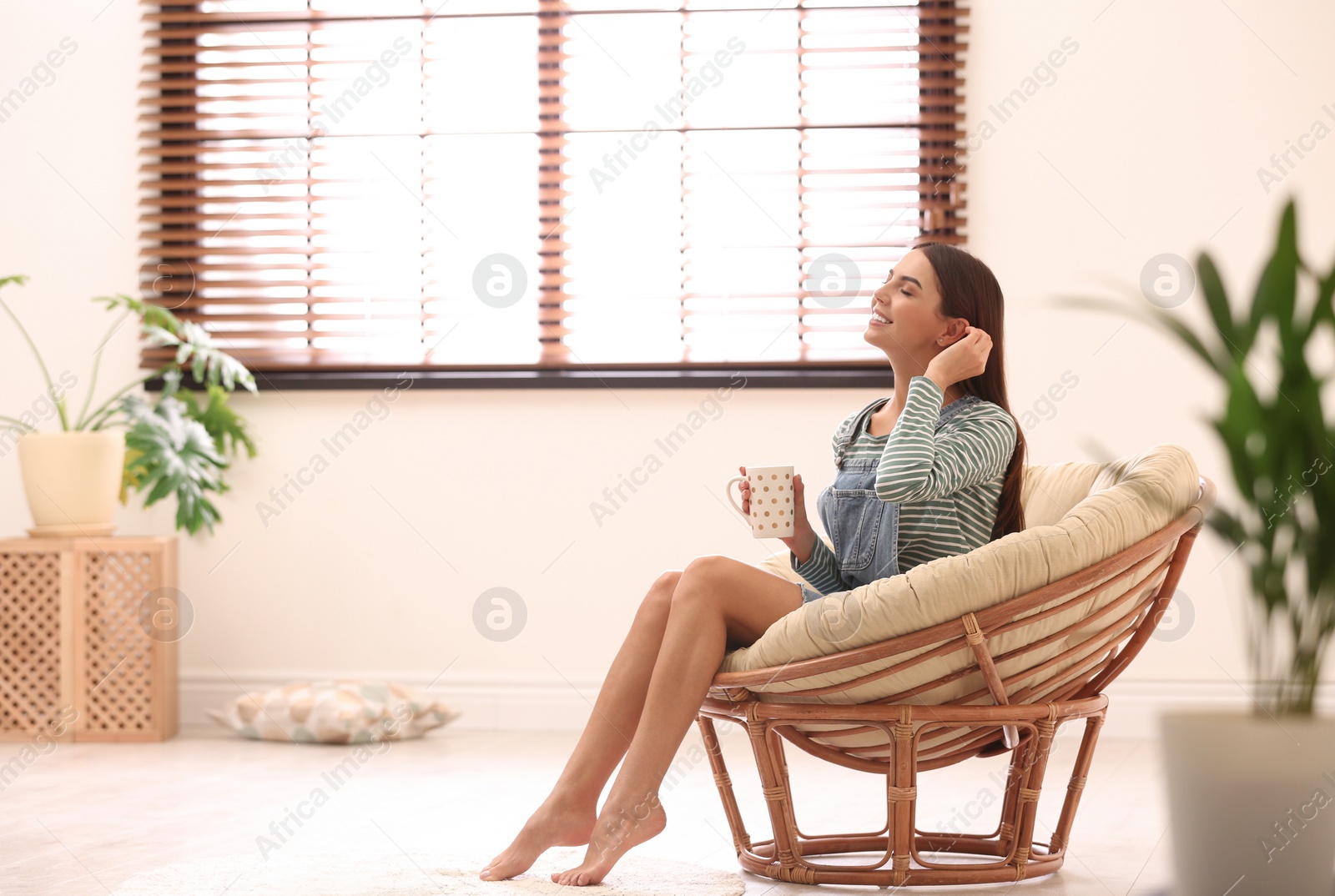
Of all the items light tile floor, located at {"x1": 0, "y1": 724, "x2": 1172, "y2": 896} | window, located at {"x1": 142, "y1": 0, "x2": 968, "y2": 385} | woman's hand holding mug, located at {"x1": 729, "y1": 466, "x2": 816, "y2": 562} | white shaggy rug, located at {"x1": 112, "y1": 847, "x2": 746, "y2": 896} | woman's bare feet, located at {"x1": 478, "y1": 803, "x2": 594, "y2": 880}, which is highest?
window, located at {"x1": 142, "y1": 0, "x2": 968, "y2": 385}

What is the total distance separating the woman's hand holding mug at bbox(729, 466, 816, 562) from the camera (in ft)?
5.65

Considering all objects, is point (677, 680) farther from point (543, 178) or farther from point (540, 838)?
point (543, 178)

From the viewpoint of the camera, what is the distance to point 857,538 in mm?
1821

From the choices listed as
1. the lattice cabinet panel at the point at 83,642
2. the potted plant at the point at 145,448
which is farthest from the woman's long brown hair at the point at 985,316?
the lattice cabinet panel at the point at 83,642

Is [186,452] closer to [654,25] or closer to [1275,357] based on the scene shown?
[654,25]

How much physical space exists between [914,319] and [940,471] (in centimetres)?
29

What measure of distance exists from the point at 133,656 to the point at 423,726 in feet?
2.50

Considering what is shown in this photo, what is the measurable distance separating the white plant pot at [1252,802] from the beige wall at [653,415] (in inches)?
88.4

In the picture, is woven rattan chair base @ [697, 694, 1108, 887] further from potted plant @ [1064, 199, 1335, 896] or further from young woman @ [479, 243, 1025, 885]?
potted plant @ [1064, 199, 1335, 896]

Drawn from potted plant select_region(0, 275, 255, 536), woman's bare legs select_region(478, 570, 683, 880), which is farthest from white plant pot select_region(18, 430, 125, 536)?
woman's bare legs select_region(478, 570, 683, 880)

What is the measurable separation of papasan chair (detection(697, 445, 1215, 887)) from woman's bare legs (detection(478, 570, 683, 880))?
0.11 meters

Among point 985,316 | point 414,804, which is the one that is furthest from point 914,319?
point 414,804

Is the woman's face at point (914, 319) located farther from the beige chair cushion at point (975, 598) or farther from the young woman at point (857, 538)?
the beige chair cushion at point (975, 598)

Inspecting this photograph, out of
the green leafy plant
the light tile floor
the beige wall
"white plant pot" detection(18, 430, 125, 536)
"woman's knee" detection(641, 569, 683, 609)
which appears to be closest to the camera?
the green leafy plant
